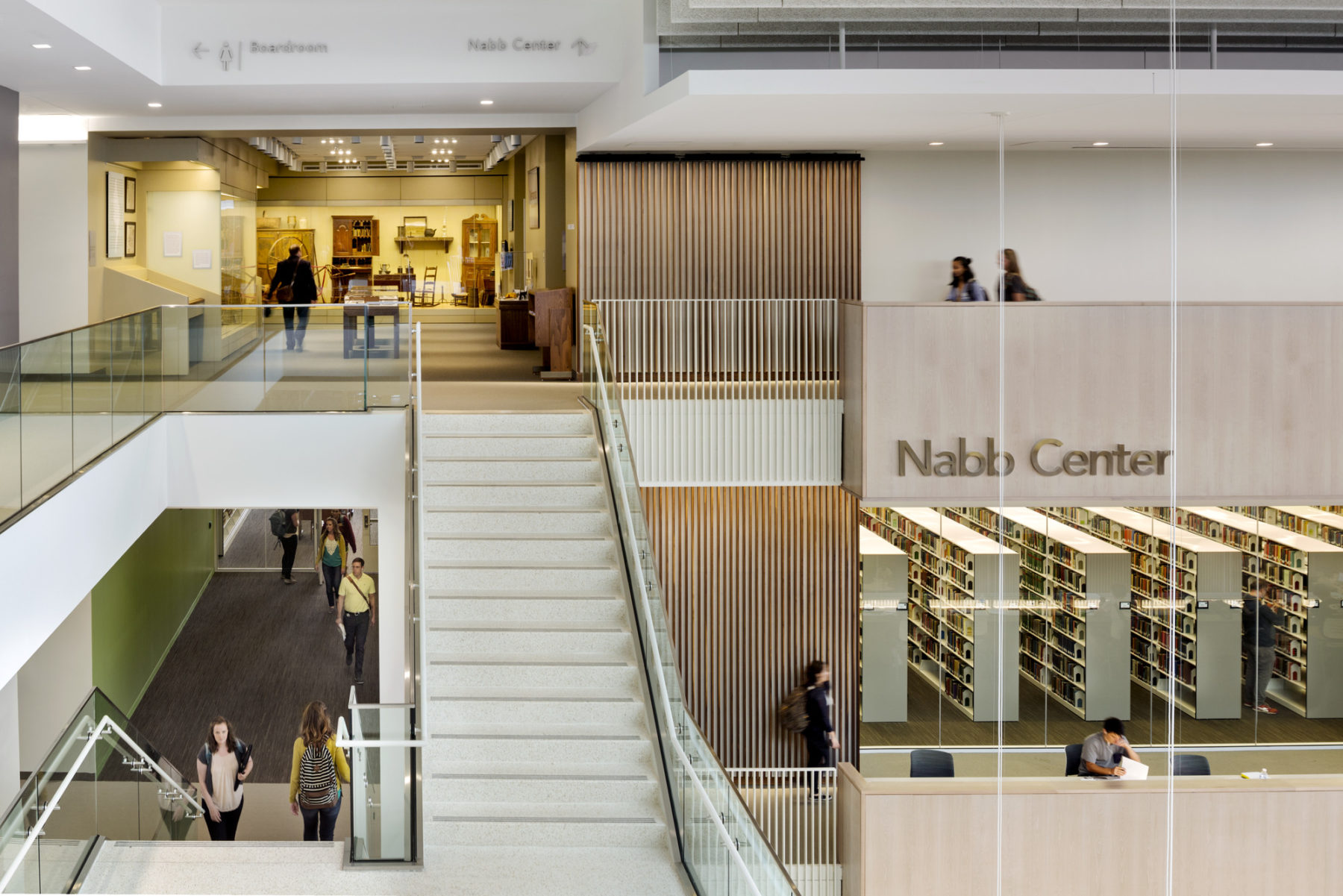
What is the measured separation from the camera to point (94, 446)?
842 centimetres

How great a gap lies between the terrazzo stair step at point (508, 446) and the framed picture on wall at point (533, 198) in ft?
24.3

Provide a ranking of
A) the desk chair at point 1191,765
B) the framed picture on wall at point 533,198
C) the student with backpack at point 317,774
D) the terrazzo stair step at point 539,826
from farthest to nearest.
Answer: the framed picture on wall at point 533,198
the desk chair at point 1191,765
the student with backpack at point 317,774
the terrazzo stair step at point 539,826

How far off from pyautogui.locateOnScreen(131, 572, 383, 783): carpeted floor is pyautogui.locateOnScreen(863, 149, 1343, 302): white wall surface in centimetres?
814

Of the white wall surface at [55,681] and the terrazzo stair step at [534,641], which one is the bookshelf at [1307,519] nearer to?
the terrazzo stair step at [534,641]

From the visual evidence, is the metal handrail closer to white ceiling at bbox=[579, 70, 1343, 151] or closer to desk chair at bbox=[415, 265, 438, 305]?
white ceiling at bbox=[579, 70, 1343, 151]

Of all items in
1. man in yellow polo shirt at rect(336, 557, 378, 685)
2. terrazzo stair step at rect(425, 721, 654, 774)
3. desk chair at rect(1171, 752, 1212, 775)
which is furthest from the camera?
man in yellow polo shirt at rect(336, 557, 378, 685)

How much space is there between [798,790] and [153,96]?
31.4 ft

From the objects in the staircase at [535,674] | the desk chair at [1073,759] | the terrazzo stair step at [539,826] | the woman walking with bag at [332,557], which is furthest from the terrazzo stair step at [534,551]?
the woman walking with bag at [332,557]

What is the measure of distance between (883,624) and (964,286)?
4.07 metres

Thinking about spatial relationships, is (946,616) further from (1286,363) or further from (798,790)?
(1286,363)

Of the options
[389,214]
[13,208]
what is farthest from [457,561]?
[389,214]

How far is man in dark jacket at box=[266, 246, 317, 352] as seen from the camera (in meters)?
10.6

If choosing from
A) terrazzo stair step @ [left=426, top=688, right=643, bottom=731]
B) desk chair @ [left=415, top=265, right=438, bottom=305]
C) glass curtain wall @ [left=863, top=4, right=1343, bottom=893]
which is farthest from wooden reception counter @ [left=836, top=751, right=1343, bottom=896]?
desk chair @ [left=415, top=265, right=438, bottom=305]

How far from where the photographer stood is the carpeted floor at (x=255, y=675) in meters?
12.5
